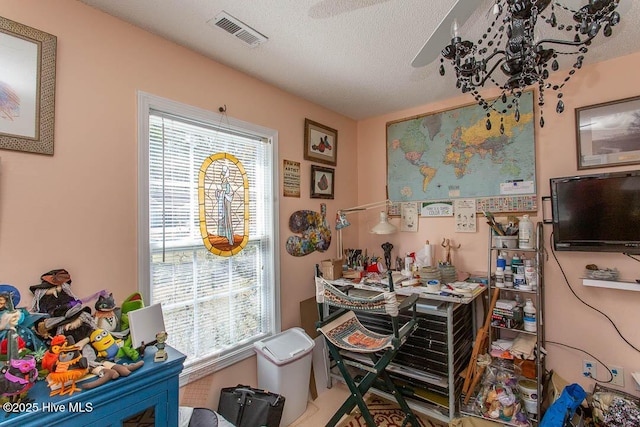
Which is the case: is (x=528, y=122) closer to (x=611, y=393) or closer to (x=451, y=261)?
(x=451, y=261)

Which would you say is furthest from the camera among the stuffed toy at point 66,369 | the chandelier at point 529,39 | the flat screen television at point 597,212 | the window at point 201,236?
the flat screen television at point 597,212

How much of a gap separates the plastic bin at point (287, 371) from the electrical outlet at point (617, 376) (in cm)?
204

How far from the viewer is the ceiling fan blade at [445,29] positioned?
105 cm

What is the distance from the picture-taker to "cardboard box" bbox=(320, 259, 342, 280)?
2.77 m

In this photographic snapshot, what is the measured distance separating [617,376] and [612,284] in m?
0.64

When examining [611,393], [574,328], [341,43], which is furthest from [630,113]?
[341,43]

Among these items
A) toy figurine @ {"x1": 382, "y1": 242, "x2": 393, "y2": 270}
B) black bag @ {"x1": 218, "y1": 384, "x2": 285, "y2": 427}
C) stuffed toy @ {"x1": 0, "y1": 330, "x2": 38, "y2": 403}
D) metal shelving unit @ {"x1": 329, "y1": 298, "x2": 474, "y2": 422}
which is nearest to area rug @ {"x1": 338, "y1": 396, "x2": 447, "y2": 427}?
metal shelving unit @ {"x1": 329, "y1": 298, "x2": 474, "y2": 422}

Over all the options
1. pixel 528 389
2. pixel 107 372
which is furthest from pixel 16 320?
pixel 528 389

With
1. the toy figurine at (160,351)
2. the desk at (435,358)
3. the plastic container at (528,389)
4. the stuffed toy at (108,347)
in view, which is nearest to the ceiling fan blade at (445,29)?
the desk at (435,358)

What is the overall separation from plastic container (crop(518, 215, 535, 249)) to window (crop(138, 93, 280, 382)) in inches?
70.9

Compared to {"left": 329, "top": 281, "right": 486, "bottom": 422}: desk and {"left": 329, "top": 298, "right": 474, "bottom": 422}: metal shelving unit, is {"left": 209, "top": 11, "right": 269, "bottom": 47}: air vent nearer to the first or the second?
{"left": 329, "top": 281, "right": 486, "bottom": 422}: desk

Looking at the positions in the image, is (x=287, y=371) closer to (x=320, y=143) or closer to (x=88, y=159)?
(x=88, y=159)

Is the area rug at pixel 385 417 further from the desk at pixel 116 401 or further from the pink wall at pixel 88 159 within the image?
the desk at pixel 116 401

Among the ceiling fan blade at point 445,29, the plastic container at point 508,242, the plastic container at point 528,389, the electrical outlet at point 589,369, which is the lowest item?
the plastic container at point 528,389
